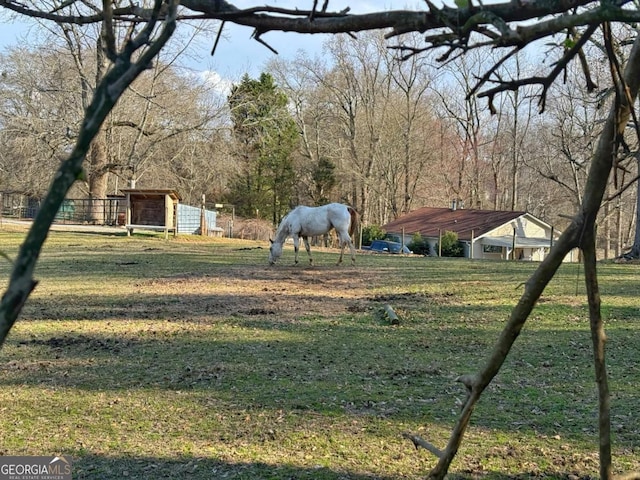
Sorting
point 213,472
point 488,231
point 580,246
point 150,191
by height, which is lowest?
point 213,472

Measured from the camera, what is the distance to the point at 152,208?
28.9 metres

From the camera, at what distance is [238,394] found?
198 inches

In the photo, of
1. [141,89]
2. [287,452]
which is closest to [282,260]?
[287,452]

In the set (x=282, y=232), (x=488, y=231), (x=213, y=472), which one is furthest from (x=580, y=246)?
(x=488, y=231)

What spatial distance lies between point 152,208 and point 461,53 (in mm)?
28665

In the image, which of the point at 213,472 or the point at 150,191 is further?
the point at 150,191

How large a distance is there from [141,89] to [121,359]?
29.1m

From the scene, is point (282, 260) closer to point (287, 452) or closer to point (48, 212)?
point (287, 452)

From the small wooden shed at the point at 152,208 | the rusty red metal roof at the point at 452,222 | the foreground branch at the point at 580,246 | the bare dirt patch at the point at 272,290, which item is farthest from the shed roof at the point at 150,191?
the foreground branch at the point at 580,246

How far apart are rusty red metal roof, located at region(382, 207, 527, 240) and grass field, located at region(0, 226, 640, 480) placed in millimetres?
29671

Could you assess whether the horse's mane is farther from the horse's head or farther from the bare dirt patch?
the bare dirt patch

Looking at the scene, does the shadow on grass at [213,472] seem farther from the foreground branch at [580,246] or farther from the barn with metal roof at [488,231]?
the barn with metal roof at [488,231]

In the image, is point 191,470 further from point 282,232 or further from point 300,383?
point 282,232

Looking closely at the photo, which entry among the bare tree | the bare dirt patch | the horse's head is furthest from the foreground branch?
the horse's head
